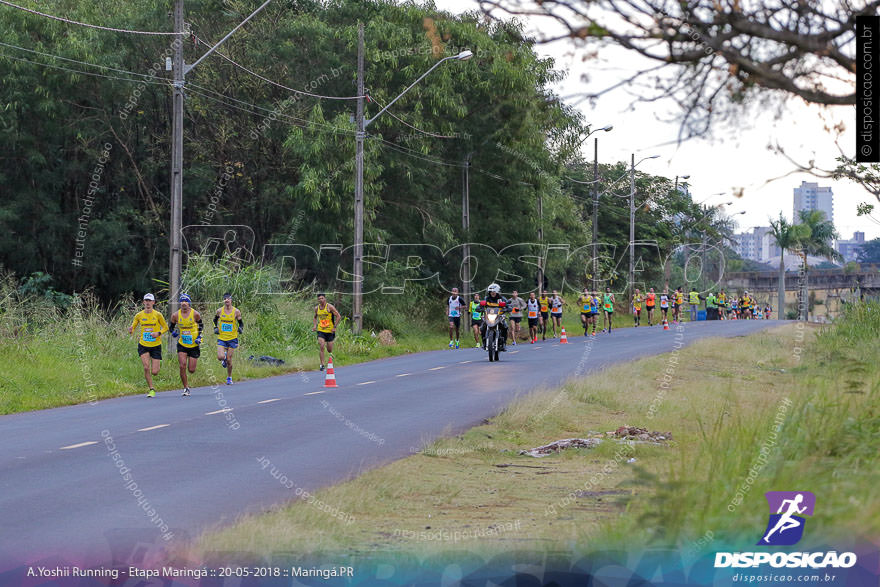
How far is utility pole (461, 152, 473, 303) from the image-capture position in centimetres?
4150

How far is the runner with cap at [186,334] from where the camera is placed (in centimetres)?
1939

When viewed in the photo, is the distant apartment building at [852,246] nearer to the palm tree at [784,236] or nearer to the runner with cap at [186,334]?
the palm tree at [784,236]

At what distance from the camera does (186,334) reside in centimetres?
1939

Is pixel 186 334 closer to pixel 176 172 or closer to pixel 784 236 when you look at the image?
pixel 176 172

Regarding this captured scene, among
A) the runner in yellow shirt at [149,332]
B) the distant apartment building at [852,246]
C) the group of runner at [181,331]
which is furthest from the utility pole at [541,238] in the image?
the distant apartment building at [852,246]

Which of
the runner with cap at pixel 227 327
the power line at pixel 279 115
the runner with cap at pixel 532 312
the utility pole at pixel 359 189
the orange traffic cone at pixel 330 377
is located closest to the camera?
the orange traffic cone at pixel 330 377

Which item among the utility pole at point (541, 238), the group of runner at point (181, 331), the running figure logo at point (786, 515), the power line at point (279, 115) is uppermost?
the power line at point (279, 115)

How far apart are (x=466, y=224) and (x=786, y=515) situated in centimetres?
3540

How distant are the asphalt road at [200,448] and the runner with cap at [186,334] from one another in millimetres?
575

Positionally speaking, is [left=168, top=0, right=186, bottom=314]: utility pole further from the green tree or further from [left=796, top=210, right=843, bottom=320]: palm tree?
the green tree

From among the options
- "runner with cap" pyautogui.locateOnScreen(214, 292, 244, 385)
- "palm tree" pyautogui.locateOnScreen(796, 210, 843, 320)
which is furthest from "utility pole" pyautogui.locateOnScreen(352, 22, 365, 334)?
"palm tree" pyautogui.locateOnScreen(796, 210, 843, 320)

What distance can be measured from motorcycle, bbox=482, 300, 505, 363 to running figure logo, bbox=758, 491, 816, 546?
64.7 feet

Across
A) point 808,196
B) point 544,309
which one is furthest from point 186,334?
point 808,196

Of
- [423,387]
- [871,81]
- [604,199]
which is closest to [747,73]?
[871,81]
